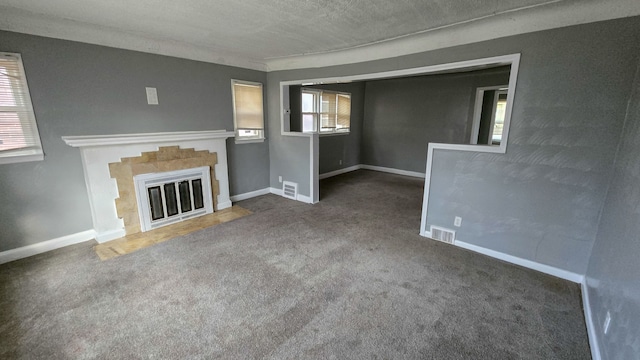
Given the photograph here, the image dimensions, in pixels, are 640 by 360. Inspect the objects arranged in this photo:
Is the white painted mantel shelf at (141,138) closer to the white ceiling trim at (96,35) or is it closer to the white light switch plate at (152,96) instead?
the white light switch plate at (152,96)

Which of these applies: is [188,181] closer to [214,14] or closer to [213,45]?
[213,45]

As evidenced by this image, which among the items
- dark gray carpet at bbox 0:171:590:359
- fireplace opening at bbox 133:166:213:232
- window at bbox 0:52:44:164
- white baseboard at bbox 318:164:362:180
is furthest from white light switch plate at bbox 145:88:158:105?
white baseboard at bbox 318:164:362:180

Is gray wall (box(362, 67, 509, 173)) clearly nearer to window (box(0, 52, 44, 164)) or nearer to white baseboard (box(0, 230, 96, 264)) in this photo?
white baseboard (box(0, 230, 96, 264))

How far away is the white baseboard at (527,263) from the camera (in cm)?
252

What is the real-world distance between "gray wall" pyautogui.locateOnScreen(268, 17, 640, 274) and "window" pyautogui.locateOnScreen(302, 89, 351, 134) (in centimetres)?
311

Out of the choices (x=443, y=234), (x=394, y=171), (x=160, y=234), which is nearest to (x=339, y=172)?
(x=394, y=171)

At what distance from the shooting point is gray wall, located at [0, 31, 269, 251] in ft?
8.88

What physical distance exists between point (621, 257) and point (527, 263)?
1.22m

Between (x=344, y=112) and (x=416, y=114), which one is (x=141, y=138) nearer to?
(x=344, y=112)

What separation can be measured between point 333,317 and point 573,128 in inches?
104

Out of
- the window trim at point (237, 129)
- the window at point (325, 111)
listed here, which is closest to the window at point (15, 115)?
the window trim at point (237, 129)

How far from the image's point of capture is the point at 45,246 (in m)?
2.95

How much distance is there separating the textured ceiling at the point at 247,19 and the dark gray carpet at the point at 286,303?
2.39m

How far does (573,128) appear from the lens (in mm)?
2348
